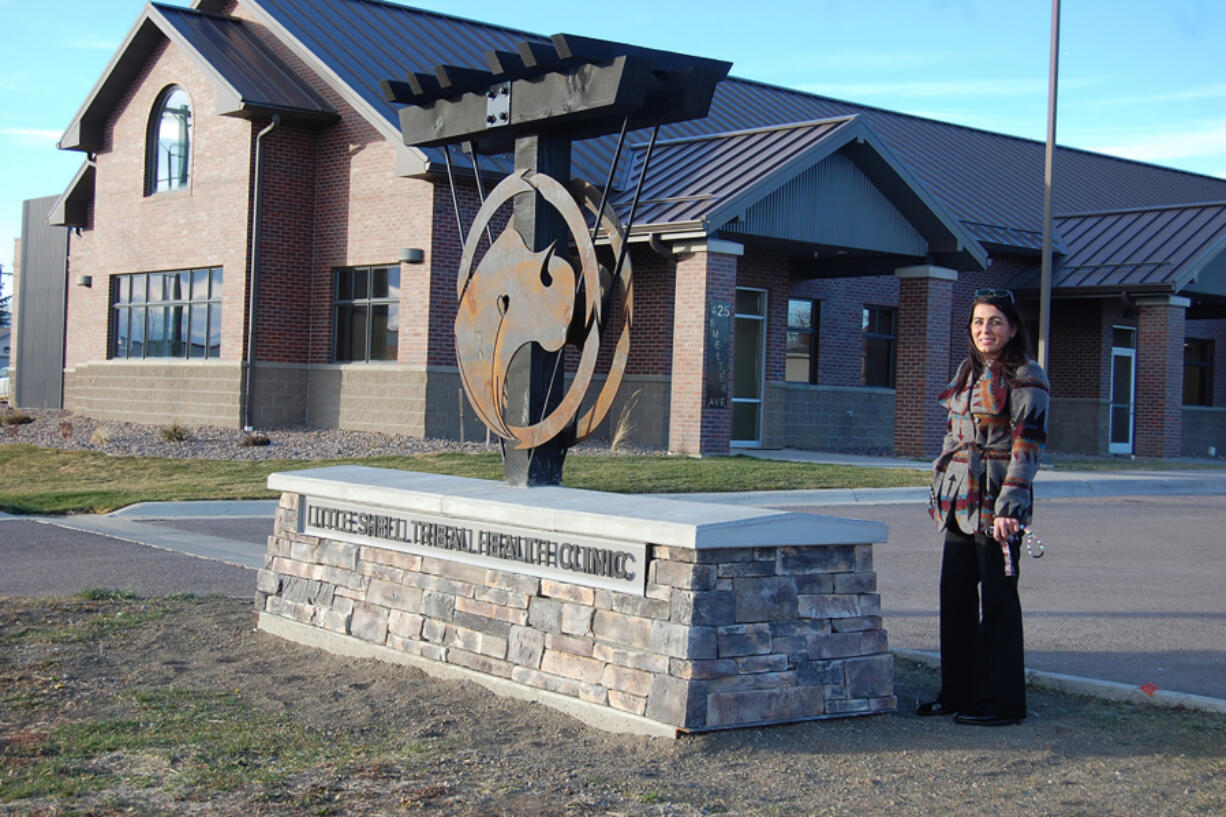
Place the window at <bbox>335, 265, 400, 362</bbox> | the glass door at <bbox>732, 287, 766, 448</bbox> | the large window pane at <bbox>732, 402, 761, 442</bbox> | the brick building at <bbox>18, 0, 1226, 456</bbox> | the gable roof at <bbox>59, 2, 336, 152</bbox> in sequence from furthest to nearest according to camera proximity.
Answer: the large window pane at <bbox>732, 402, 761, 442</bbox>, the glass door at <bbox>732, 287, 766, 448</bbox>, the gable roof at <bbox>59, 2, 336, 152</bbox>, the window at <bbox>335, 265, 400, 362</bbox>, the brick building at <bbox>18, 0, 1226, 456</bbox>

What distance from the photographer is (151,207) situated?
24.9 metres

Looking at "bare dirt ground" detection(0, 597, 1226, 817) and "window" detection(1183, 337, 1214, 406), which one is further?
"window" detection(1183, 337, 1214, 406)

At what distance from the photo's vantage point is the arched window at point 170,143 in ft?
79.4

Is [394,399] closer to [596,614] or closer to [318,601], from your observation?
[318,601]

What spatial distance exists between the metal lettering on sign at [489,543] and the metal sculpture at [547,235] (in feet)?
2.41

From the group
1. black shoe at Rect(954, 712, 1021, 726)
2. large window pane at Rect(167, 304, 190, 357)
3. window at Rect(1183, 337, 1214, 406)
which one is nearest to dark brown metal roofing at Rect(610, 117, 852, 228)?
large window pane at Rect(167, 304, 190, 357)

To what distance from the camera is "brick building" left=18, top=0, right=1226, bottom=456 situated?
1978 centimetres

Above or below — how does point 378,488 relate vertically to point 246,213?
below

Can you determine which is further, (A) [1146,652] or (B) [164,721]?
(A) [1146,652]

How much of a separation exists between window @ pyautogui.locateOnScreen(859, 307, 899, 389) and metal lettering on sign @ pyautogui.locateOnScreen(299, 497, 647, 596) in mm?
18909

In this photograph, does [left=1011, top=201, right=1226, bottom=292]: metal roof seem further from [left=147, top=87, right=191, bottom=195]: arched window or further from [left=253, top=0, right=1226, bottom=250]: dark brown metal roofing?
[left=147, top=87, right=191, bottom=195]: arched window

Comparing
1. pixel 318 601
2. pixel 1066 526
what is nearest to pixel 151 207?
pixel 1066 526

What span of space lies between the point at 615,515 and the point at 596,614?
1.39 ft

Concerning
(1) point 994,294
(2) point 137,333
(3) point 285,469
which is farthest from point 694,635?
(2) point 137,333
